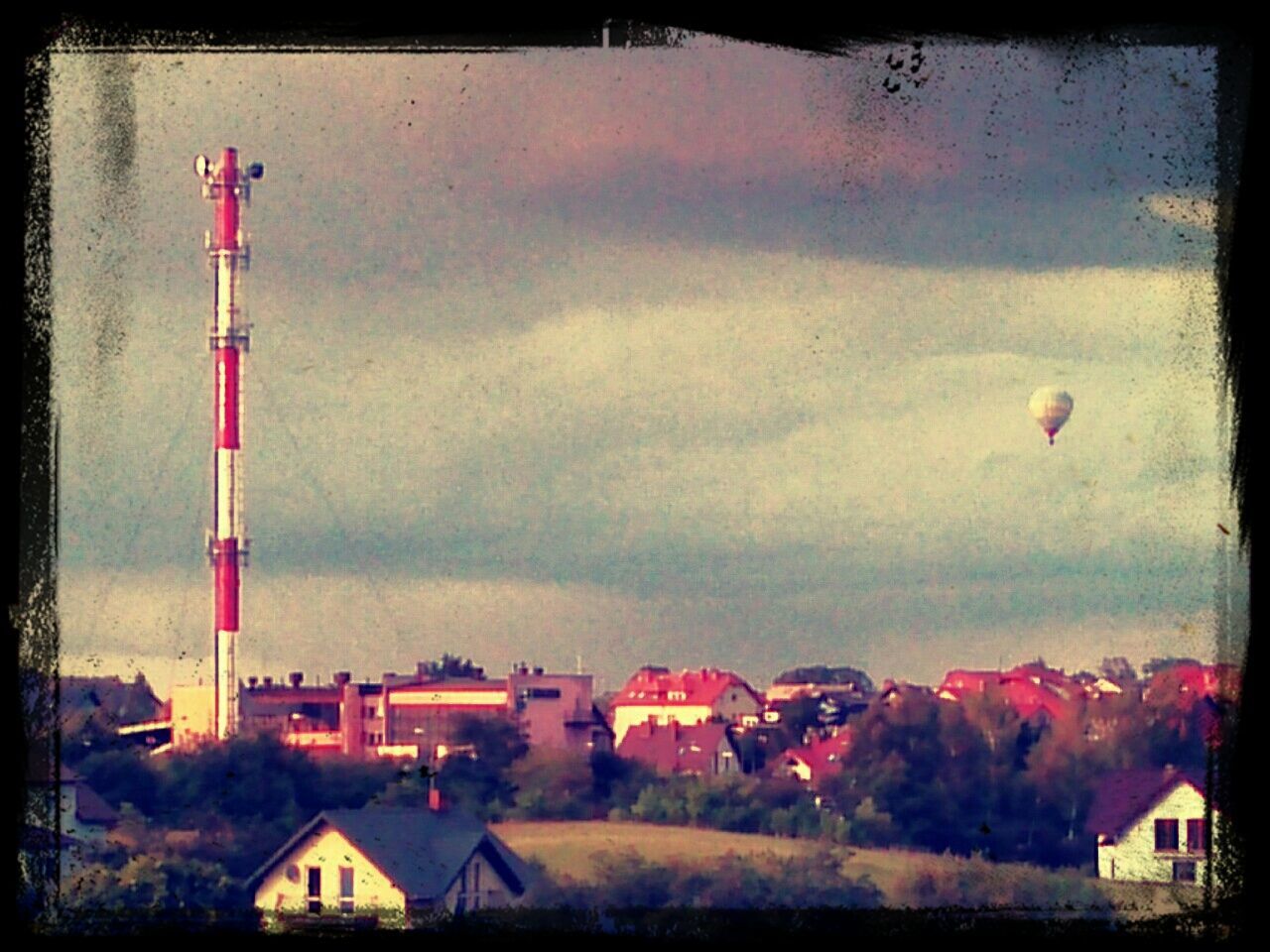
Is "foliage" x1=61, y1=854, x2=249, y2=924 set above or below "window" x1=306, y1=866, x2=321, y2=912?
below

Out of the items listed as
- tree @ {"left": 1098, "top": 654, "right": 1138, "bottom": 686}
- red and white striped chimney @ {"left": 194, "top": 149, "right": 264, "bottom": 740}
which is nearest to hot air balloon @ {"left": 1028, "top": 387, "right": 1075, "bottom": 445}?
tree @ {"left": 1098, "top": 654, "right": 1138, "bottom": 686}

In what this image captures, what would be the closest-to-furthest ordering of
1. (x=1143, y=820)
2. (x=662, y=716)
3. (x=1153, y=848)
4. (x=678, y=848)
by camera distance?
(x=1153, y=848)
(x=1143, y=820)
(x=678, y=848)
(x=662, y=716)

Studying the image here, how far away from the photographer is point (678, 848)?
52.5ft

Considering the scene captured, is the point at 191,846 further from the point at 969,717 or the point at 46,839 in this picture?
the point at 46,839

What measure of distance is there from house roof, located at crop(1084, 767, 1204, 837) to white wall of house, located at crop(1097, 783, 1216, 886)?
82 mm

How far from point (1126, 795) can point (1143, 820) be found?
3147mm

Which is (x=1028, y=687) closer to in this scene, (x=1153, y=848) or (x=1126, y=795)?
(x=1126, y=795)

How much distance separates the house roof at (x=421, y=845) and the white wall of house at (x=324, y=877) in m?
0.10

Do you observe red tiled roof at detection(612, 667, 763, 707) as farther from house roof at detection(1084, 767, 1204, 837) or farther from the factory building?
house roof at detection(1084, 767, 1204, 837)

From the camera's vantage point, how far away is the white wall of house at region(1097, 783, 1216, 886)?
15.3 feet

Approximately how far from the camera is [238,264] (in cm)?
2206

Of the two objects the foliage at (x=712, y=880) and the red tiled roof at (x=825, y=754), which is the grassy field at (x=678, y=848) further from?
the red tiled roof at (x=825, y=754)

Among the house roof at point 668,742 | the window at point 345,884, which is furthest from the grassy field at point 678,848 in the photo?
the window at point 345,884

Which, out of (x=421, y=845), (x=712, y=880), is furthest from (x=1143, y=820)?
(x=712, y=880)
